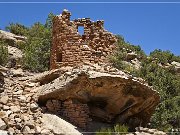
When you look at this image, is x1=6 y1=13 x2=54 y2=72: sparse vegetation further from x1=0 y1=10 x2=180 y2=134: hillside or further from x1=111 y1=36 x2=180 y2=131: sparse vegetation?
x1=0 y1=10 x2=180 y2=134: hillside

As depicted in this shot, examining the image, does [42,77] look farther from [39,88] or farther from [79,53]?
[79,53]

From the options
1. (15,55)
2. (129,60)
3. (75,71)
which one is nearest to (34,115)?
(75,71)

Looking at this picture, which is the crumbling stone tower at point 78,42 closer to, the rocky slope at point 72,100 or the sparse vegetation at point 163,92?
the rocky slope at point 72,100

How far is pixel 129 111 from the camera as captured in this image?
16.1 m

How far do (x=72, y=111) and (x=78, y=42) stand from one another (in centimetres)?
272

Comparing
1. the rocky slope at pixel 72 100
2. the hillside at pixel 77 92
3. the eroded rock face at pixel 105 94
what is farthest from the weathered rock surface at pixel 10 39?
the eroded rock face at pixel 105 94

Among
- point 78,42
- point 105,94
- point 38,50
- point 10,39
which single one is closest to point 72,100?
point 105,94

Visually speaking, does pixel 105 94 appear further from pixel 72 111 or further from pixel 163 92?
pixel 163 92

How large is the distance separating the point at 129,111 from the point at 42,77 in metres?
3.71

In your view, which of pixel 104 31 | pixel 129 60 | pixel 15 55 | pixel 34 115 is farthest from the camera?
pixel 129 60

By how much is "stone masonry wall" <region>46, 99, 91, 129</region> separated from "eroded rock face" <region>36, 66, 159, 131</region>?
50 millimetres

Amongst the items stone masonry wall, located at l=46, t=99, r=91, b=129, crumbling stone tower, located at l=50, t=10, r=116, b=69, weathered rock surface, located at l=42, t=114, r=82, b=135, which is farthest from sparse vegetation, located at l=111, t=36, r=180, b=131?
weathered rock surface, located at l=42, t=114, r=82, b=135

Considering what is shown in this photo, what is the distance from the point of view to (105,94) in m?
15.1

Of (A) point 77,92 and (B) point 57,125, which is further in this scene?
(A) point 77,92
